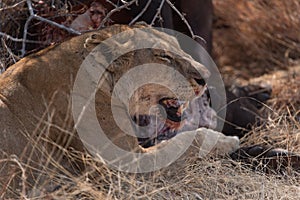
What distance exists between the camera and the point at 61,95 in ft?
12.3

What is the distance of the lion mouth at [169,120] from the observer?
14.1 ft

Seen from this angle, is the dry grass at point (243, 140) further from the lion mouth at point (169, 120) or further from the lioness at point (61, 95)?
the lion mouth at point (169, 120)

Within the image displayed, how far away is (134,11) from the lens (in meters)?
4.95

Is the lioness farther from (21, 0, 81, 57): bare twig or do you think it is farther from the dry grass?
(21, 0, 81, 57): bare twig

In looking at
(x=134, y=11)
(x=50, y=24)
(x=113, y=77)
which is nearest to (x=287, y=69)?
(x=134, y=11)

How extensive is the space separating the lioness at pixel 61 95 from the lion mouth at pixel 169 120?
22cm

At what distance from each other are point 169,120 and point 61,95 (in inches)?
38.9

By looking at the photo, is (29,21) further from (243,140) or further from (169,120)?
(243,140)

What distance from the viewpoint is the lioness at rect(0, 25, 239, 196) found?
3.59 metres

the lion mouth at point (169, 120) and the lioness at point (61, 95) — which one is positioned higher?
the lioness at point (61, 95)

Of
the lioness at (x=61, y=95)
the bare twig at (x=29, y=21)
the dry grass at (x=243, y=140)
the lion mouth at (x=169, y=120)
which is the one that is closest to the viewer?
the dry grass at (x=243, y=140)

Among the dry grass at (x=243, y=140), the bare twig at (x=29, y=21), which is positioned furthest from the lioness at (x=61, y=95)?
the bare twig at (x=29, y=21)

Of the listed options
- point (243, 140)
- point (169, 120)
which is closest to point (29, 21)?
point (169, 120)

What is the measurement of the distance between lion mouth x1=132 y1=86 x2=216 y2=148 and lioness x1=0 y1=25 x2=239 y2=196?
0.73 ft
